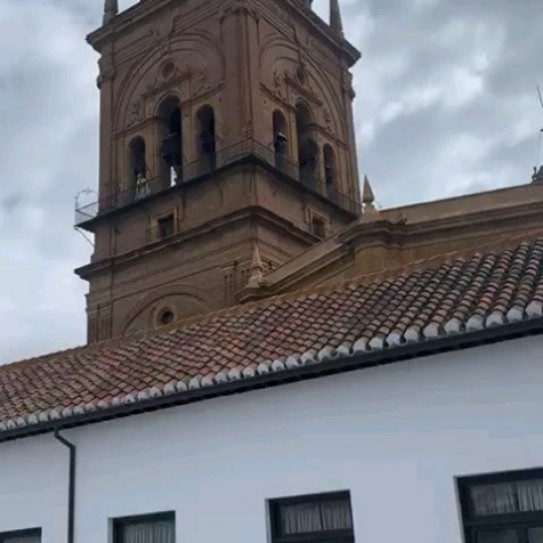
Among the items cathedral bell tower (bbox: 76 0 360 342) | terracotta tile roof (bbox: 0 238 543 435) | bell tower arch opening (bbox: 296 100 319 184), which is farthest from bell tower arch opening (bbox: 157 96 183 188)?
terracotta tile roof (bbox: 0 238 543 435)

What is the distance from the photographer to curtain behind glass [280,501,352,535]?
8969mm

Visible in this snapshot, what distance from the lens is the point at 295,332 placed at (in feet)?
34.9

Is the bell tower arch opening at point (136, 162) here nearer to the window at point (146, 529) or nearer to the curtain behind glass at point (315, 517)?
the window at point (146, 529)

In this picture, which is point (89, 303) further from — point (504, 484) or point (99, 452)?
point (504, 484)

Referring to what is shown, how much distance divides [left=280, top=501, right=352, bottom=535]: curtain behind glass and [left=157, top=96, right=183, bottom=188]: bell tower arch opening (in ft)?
64.1

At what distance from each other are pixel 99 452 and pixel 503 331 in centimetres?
535

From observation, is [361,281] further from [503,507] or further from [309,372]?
[503,507]

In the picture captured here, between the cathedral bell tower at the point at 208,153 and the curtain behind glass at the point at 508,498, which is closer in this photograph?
the curtain behind glass at the point at 508,498

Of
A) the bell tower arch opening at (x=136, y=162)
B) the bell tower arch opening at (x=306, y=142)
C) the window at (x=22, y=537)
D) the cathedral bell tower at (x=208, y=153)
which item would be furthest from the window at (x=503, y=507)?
the bell tower arch opening at (x=136, y=162)

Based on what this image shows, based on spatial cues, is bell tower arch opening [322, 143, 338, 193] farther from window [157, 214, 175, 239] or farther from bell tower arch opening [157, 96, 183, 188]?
window [157, 214, 175, 239]

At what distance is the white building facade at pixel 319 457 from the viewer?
830cm

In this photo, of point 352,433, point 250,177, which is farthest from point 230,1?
point 352,433

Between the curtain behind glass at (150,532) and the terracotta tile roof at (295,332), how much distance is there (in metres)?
1.45

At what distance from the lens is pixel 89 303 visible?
2859 centimetres
